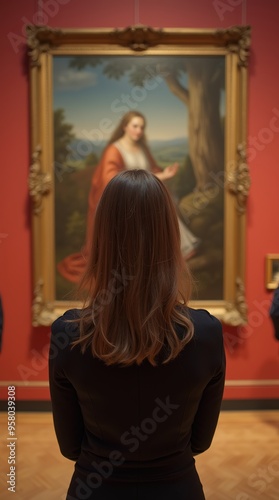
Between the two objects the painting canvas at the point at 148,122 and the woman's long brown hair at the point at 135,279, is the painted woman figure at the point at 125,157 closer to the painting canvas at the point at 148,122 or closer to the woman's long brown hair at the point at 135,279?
the painting canvas at the point at 148,122

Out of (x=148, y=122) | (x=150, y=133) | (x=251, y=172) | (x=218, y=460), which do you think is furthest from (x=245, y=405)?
(x=148, y=122)

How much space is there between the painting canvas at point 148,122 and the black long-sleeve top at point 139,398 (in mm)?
3418

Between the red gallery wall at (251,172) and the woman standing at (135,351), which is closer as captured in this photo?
the woman standing at (135,351)

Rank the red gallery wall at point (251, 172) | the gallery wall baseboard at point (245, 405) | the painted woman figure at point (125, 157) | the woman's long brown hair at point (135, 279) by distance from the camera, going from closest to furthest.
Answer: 1. the woman's long brown hair at point (135, 279)
2. the red gallery wall at point (251, 172)
3. the painted woman figure at point (125, 157)
4. the gallery wall baseboard at point (245, 405)

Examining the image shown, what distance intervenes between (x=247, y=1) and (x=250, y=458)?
4337 millimetres

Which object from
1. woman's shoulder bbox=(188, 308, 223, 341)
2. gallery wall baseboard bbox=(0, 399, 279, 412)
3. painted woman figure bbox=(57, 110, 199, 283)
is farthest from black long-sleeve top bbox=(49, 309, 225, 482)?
gallery wall baseboard bbox=(0, 399, 279, 412)

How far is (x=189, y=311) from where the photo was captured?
1.28 meters

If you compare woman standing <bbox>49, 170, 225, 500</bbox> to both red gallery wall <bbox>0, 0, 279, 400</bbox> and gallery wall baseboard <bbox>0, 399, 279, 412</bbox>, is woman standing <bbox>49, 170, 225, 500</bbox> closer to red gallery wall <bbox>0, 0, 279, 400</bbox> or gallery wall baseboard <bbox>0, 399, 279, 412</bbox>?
red gallery wall <bbox>0, 0, 279, 400</bbox>

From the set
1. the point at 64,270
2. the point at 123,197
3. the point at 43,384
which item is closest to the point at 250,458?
the point at 43,384

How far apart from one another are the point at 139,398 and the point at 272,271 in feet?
12.4

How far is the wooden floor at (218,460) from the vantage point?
3305 mm

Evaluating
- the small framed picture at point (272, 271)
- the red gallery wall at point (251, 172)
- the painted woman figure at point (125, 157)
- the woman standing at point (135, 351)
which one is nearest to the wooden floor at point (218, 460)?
the red gallery wall at point (251, 172)

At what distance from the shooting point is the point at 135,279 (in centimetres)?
120

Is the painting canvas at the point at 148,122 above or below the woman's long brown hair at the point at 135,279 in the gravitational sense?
above
